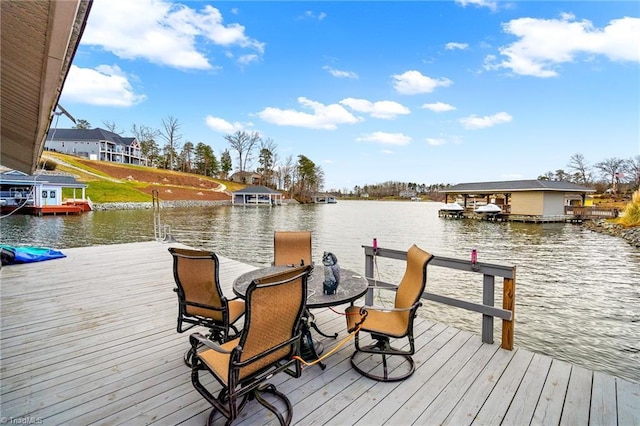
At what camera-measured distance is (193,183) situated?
4944cm

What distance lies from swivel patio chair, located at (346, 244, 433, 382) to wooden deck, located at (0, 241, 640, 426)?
98 mm

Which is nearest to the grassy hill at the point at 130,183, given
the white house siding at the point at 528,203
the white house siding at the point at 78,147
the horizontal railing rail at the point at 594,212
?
the white house siding at the point at 78,147

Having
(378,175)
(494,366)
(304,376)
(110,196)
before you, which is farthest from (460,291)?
(378,175)

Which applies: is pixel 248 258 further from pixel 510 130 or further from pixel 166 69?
pixel 166 69

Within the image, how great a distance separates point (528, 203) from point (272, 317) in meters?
31.1

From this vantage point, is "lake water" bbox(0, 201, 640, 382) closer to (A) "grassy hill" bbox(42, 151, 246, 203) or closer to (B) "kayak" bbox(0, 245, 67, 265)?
(B) "kayak" bbox(0, 245, 67, 265)

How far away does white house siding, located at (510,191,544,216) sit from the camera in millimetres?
25078

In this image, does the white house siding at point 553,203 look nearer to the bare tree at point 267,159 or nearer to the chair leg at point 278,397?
the chair leg at point 278,397

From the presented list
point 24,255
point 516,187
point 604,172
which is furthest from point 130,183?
point 604,172

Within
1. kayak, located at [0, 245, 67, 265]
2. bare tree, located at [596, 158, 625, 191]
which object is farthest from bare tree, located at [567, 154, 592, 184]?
kayak, located at [0, 245, 67, 265]

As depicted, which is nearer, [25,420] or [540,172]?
[25,420]

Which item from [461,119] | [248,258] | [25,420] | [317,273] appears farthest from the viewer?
[461,119]

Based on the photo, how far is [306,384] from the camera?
2.14m

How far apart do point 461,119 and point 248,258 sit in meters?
21.8
